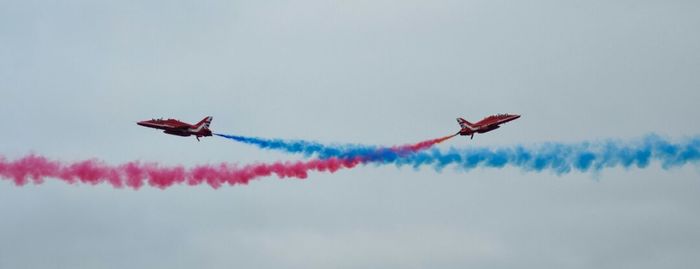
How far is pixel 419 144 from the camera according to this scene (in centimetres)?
15338

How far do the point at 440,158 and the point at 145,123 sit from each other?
29044mm

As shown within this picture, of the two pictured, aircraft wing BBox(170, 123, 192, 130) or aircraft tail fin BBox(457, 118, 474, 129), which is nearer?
aircraft wing BBox(170, 123, 192, 130)

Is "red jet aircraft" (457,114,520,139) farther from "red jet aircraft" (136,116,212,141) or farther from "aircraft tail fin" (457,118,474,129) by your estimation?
"red jet aircraft" (136,116,212,141)

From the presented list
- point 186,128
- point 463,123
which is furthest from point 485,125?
point 186,128

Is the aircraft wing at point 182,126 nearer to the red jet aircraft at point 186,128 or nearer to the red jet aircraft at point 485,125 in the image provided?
the red jet aircraft at point 186,128

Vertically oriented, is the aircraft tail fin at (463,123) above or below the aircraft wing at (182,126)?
above

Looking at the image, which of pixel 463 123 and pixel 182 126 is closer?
pixel 182 126

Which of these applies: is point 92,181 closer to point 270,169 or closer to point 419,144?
point 270,169

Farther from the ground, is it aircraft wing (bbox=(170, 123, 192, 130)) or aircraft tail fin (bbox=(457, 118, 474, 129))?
aircraft tail fin (bbox=(457, 118, 474, 129))

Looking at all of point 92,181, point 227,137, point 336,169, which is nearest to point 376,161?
point 336,169

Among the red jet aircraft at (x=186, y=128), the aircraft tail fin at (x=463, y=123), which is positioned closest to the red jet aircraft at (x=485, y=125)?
the aircraft tail fin at (x=463, y=123)

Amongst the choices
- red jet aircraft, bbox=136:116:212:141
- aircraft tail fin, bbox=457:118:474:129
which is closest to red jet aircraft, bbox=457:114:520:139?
aircraft tail fin, bbox=457:118:474:129

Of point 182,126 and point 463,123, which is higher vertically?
point 463,123

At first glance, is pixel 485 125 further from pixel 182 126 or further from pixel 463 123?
pixel 182 126
